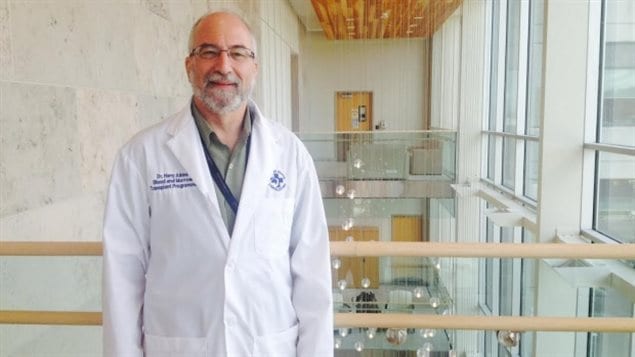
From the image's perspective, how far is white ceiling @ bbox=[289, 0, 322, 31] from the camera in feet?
47.6

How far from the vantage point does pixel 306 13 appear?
16.0m

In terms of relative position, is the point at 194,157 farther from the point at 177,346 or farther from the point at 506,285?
the point at 506,285

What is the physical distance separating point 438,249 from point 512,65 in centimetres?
977

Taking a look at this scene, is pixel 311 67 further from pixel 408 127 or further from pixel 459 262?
pixel 459 262

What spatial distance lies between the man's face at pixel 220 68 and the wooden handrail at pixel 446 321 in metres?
0.79

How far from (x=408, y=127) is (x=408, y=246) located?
1689 cm

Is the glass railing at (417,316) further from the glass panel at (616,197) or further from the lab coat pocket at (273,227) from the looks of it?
the glass panel at (616,197)

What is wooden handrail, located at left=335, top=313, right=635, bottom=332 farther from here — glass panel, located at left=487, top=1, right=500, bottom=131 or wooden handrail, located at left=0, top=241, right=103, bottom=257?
glass panel, located at left=487, top=1, right=500, bottom=131

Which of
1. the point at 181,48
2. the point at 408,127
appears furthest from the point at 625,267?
the point at 408,127

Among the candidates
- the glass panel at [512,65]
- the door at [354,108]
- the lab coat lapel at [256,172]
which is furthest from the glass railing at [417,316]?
the door at [354,108]

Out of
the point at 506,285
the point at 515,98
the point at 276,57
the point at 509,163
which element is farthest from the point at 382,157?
→ the point at 506,285

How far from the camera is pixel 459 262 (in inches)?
247

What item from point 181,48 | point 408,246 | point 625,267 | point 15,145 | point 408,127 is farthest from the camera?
point 408,127

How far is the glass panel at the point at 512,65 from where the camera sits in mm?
10141
